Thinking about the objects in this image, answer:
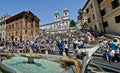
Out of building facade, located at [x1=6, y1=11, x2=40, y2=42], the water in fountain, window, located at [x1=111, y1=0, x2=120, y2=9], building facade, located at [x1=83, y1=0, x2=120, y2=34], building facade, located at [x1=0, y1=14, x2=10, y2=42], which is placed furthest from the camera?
building facade, located at [x1=0, y1=14, x2=10, y2=42]

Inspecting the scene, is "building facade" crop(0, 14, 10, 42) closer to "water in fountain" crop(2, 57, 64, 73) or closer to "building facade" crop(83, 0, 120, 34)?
"building facade" crop(83, 0, 120, 34)

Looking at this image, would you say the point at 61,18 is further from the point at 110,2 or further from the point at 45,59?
the point at 45,59

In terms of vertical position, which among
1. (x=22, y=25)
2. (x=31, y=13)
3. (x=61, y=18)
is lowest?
(x=22, y=25)

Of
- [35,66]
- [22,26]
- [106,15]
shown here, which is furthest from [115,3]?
[22,26]

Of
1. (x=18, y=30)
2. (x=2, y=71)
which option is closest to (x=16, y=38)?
(x=18, y=30)

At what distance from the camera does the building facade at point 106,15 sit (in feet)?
100

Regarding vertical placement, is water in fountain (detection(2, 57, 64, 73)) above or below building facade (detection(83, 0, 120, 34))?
below

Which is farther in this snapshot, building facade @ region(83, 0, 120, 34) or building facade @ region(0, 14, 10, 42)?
building facade @ region(0, 14, 10, 42)

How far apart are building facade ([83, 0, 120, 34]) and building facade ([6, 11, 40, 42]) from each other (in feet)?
87.1

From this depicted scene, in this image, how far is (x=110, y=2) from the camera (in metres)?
32.5

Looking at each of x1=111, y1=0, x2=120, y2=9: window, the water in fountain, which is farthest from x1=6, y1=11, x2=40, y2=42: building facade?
the water in fountain

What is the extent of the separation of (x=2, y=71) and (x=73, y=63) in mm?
3540

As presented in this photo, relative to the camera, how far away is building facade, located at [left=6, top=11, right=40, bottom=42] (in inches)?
2534

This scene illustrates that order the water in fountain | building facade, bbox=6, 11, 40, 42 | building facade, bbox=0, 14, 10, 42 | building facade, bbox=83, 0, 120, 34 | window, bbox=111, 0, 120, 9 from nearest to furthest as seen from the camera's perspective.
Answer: the water in fountain
window, bbox=111, 0, 120, 9
building facade, bbox=83, 0, 120, 34
building facade, bbox=6, 11, 40, 42
building facade, bbox=0, 14, 10, 42
